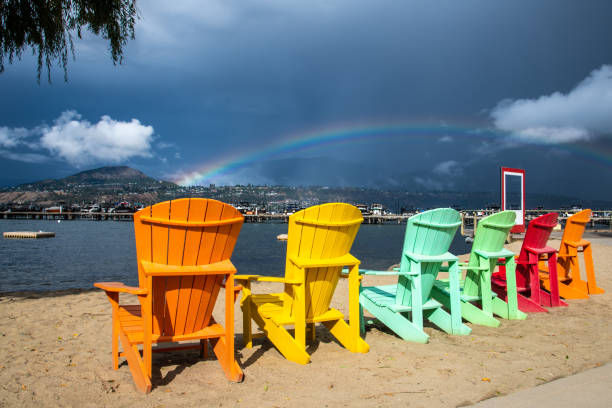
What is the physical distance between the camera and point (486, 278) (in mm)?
4738

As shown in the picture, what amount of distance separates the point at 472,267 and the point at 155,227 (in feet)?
11.7

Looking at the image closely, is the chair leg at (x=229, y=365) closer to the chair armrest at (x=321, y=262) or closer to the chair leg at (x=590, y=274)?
the chair armrest at (x=321, y=262)

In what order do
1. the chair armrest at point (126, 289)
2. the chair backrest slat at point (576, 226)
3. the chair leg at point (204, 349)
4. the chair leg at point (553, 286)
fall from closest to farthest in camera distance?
the chair armrest at point (126, 289), the chair leg at point (204, 349), the chair leg at point (553, 286), the chair backrest slat at point (576, 226)

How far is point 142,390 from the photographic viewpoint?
8.91 feet

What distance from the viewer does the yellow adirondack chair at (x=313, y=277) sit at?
3238 mm

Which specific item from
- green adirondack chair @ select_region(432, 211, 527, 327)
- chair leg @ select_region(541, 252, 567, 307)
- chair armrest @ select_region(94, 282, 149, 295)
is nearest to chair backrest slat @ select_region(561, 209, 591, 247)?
chair leg @ select_region(541, 252, 567, 307)

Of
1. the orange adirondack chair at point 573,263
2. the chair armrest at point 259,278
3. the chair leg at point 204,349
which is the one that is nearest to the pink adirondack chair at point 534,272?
the orange adirondack chair at point 573,263

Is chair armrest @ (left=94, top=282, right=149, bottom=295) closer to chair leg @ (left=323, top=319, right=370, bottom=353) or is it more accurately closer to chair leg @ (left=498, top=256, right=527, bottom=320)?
chair leg @ (left=323, top=319, right=370, bottom=353)

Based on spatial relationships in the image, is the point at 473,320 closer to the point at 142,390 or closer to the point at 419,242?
the point at 419,242

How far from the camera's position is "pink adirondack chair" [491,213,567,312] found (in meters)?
5.22

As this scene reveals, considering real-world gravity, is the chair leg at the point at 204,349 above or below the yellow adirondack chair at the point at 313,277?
below

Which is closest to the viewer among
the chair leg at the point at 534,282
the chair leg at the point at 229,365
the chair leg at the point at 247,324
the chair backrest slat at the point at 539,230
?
the chair leg at the point at 229,365

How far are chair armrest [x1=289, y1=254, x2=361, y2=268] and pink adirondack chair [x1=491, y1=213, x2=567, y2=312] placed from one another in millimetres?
2997

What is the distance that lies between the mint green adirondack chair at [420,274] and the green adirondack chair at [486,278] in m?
0.45
